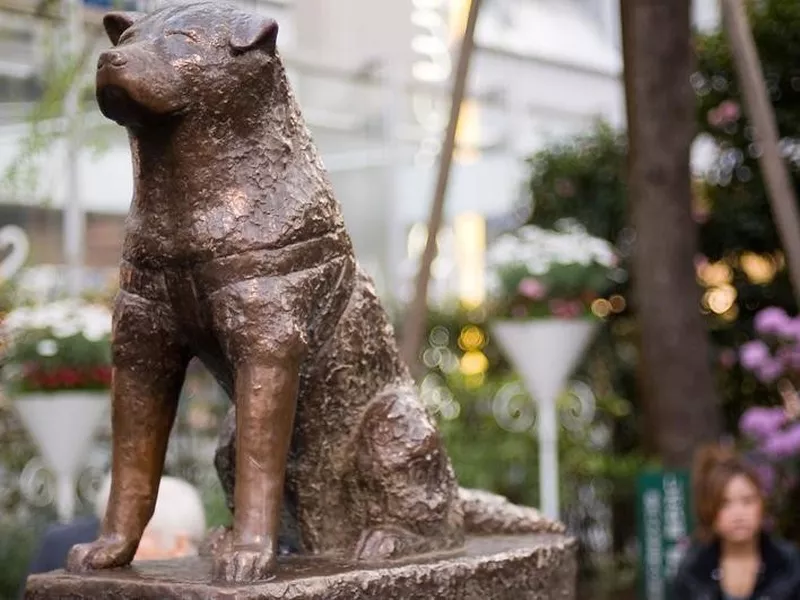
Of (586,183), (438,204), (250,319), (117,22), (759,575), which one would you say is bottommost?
(759,575)

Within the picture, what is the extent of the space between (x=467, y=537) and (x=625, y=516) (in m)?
4.83

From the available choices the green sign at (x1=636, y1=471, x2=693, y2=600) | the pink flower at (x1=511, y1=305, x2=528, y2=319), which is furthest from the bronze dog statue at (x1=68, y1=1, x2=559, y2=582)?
the pink flower at (x1=511, y1=305, x2=528, y2=319)

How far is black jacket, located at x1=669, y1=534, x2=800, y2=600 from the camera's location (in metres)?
3.72

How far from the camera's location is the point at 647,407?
6578 mm

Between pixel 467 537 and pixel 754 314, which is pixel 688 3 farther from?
pixel 467 537

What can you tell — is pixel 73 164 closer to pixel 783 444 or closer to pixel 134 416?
pixel 783 444

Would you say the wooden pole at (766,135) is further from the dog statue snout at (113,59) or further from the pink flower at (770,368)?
the dog statue snout at (113,59)

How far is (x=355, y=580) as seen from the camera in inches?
78.7

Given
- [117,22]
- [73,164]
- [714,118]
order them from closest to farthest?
[117,22], [73,164], [714,118]

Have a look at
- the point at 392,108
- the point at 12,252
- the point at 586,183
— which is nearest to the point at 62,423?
the point at 12,252

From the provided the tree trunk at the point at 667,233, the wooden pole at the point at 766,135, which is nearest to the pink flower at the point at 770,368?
the tree trunk at the point at 667,233

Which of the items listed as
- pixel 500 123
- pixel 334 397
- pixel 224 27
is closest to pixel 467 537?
pixel 334 397

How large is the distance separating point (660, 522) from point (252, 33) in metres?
3.74

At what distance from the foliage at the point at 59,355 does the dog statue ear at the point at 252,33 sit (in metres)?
3.13
